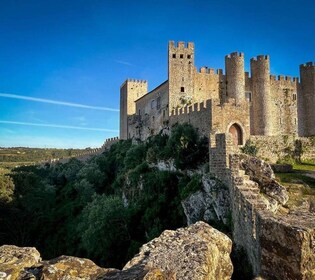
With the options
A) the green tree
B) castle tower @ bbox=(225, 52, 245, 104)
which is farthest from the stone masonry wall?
the green tree

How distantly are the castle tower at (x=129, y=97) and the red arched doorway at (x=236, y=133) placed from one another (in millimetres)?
30058

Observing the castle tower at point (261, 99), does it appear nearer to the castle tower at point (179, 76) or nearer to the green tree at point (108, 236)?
the castle tower at point (179, 76)

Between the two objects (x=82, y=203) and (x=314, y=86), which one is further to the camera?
(x=82, y=203)

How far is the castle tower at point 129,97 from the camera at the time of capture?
183ft

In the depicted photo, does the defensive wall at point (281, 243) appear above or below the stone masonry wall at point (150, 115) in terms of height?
below

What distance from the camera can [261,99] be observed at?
36875 mm

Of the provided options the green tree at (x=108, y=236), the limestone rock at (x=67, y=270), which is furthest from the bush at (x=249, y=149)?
the limestone rock at (x=67, y=270)

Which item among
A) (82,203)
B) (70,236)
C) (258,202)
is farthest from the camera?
(82,203)

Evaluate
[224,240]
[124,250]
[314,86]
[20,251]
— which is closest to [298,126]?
[314,86]

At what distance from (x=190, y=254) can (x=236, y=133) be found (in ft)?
72.9

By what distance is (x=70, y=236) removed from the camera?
35469 mm

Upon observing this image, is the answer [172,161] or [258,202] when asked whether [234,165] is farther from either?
[172,161]

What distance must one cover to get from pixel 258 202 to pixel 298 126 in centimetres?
3382

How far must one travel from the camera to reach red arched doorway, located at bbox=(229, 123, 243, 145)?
2673 centimetres
